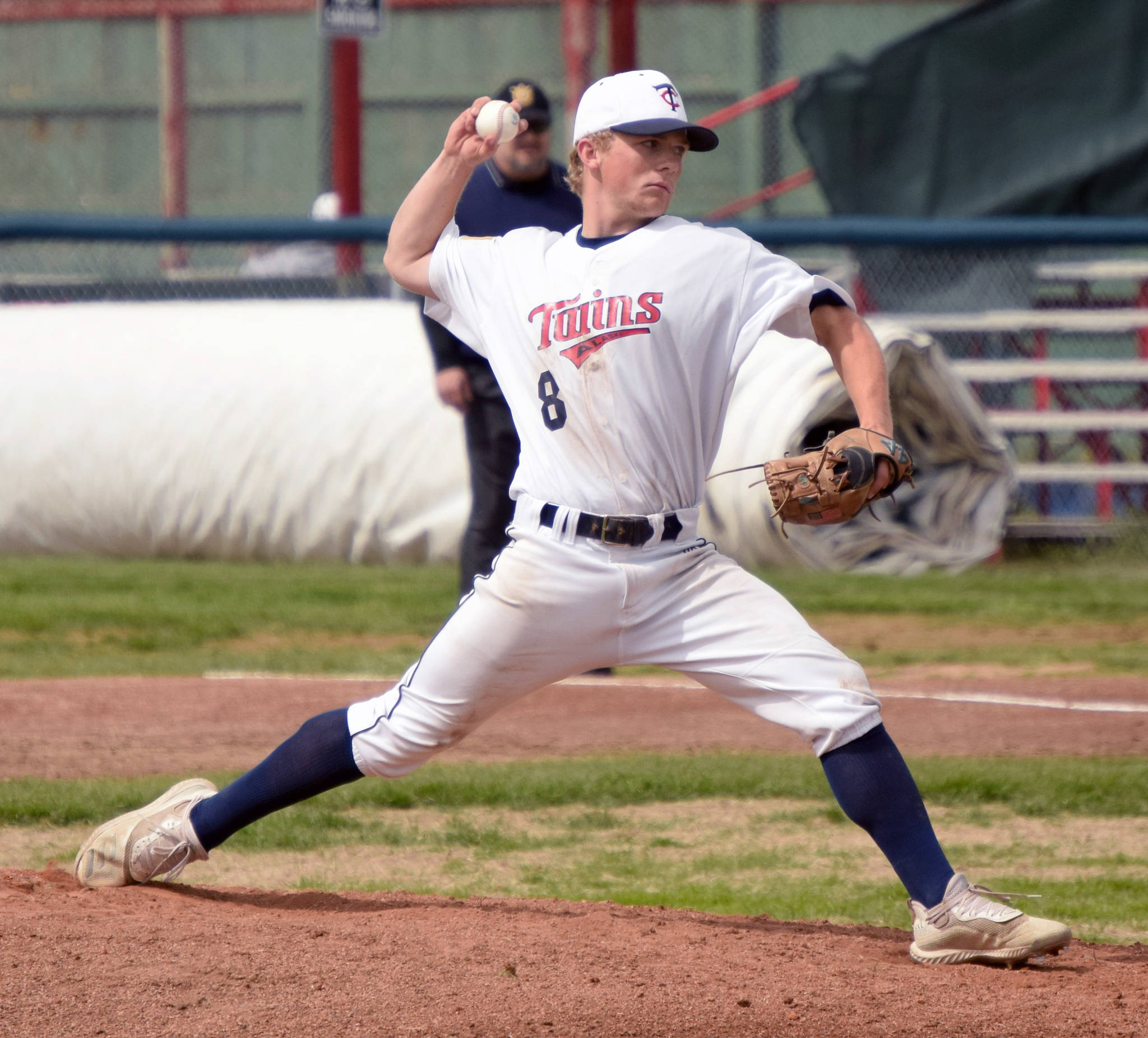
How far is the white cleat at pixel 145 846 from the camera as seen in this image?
11.4 feet

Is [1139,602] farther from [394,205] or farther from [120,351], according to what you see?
[394,205]

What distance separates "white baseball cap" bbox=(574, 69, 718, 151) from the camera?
3.10 metres

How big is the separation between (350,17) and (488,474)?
20.4ft

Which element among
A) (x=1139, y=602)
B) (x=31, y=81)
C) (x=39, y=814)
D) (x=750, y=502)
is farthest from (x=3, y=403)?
(x=31, y=81)

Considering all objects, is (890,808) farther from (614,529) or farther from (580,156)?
(580,156)

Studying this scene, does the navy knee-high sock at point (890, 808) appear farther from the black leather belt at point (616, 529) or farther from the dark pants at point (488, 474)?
the dark pants at point (488, 474)

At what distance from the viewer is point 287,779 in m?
3.36

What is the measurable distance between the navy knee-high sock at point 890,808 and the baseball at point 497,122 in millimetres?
1344

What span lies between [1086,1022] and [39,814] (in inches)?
109

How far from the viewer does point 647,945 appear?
312cm

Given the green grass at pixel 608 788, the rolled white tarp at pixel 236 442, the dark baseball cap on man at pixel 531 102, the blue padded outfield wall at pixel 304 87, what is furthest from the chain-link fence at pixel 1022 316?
the blue padded outfield wall at pixel 304 87

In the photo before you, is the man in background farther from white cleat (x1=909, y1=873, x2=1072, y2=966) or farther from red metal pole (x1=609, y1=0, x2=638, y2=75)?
red metal pole (x1=609, y1=0, x2=638, y2=75)

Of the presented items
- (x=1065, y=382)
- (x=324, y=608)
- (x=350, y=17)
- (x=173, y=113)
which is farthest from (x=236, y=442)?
(x=173, y=113)

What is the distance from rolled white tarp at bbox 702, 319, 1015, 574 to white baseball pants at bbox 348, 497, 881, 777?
16.6ft
